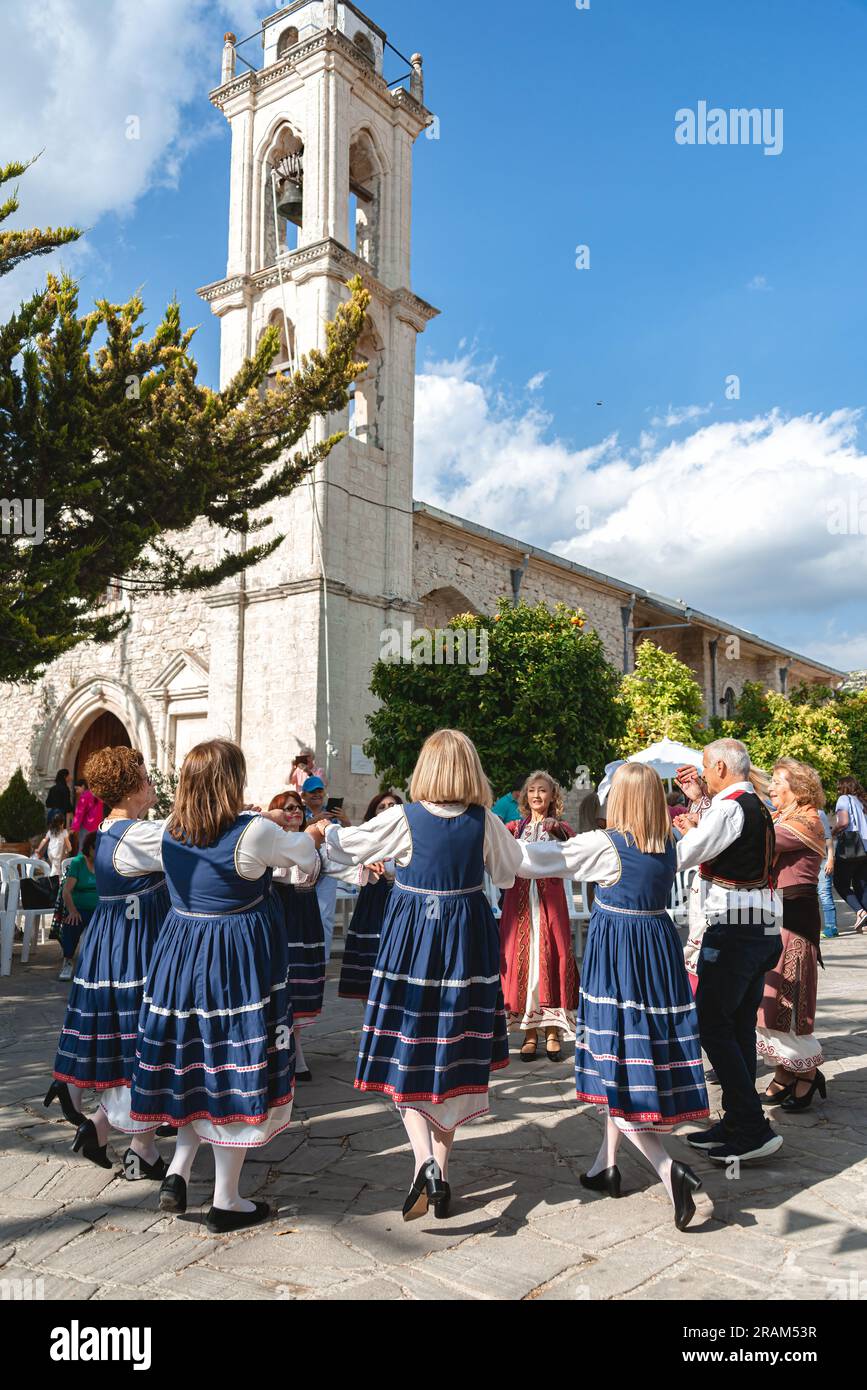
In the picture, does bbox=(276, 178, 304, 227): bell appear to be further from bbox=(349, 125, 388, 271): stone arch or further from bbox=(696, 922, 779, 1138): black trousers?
bbox=(696, 922, 779, 1138): black trousers

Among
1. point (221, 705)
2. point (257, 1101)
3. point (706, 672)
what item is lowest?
point (257, 1101)

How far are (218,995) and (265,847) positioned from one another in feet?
1.85

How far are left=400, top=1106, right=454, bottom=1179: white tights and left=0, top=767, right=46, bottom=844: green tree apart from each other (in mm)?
15159

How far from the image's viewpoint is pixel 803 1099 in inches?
189

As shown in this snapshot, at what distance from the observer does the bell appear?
691 inches

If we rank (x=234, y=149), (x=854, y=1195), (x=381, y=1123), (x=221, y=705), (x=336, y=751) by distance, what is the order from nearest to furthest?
(x=854, y=1195)
(x=381, y=1123)
(x=336, y=751)
(x=221, y=705)
(x=234, y=149)

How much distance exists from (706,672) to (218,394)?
24.4 metres

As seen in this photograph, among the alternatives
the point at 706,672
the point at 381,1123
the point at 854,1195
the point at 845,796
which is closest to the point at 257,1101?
the point at 381,1123

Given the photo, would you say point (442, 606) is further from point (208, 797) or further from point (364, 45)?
point (208, 797)
